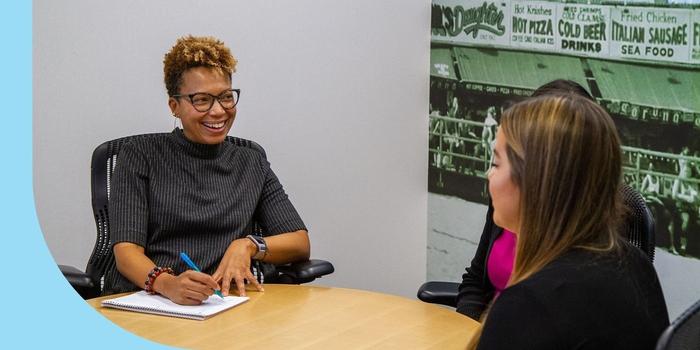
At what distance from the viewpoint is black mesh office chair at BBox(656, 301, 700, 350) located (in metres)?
1.54

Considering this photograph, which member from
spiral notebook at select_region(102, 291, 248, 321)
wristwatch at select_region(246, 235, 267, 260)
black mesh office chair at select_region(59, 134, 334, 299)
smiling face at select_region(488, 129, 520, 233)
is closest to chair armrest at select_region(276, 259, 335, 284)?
black mesh office chair at select_region(59, 134, 334, 299)

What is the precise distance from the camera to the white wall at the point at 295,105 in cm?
396

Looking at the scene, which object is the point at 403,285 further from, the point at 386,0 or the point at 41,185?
the point at 41,185

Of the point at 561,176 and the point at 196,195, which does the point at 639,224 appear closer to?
the point at 561,176

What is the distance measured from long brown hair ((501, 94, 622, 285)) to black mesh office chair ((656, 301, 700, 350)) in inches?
10.6

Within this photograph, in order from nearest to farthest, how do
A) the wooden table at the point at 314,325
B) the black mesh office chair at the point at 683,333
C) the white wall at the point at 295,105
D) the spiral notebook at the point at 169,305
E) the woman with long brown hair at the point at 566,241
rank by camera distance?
the black mesh office chair at the point at 683,333
the woman with long brown hair at the point at 566,241
the wooden table at the point at 314,325
the spiral notebook at the point at 169,305
the white wall at the point at 295,105

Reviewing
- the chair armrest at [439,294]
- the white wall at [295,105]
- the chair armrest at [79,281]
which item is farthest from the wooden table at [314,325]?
the white wall at [295,105]

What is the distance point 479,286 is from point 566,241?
1263 mm

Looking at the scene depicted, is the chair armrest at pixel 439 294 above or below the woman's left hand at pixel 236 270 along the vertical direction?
below

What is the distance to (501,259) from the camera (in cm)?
295

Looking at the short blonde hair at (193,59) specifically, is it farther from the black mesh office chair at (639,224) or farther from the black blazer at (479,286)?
the black mesh office chair at (639,224)

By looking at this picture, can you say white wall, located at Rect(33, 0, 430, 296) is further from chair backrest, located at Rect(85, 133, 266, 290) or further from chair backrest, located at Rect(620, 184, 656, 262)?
chair backrest, located at Rect(620, 184, 656, 262)

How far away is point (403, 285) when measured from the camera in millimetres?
5191

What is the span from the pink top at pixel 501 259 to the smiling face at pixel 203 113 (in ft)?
3.24
